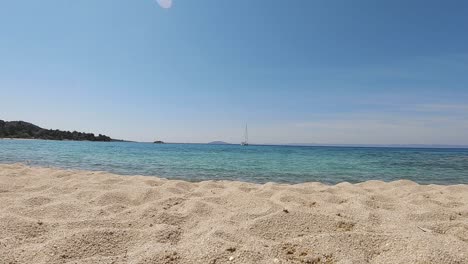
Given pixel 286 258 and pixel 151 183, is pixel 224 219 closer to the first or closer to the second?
pixel 286 258

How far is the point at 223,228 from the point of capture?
3.19 metres

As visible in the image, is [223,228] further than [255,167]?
No

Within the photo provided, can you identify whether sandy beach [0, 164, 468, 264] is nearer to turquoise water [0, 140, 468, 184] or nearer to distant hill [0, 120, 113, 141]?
turquoise water [0, 140, 468, 184]

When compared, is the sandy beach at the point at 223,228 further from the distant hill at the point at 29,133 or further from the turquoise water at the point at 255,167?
the distant hill at the point at 29,133

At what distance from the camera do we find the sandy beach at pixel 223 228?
99.9 inches

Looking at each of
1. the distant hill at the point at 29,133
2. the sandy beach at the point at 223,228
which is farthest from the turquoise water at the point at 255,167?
the distant hill at the point at 29,133

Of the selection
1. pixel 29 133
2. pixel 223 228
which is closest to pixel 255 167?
pixel 223 228

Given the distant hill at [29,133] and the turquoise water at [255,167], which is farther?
the distant hill at [29,133]

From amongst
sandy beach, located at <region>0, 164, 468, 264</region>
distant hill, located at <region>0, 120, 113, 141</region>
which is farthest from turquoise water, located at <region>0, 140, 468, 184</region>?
distant hill, located at <region>0, 120, 113, 141</region>

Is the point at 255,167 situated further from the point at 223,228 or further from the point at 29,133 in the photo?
the point at 29,133

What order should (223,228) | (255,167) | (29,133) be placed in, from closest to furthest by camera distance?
(223,228)
(255,167)
(29,133)

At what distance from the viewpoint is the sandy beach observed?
2536 millimetres

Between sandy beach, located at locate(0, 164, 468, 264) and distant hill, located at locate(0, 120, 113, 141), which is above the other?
distant hill, located at locate(0, 120, 113, 141)

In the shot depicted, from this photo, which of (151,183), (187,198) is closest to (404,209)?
(187,198)
